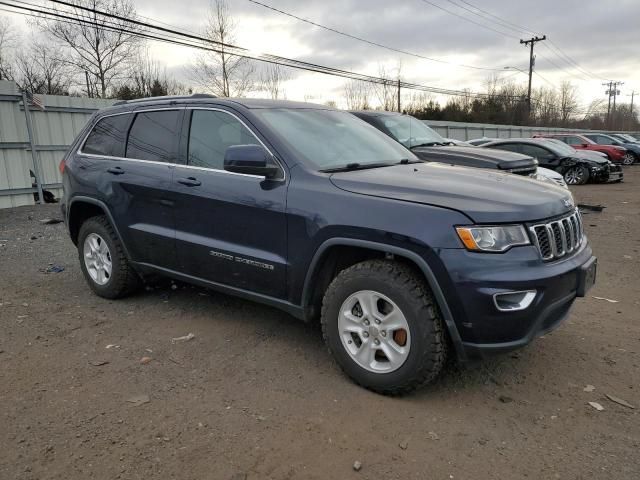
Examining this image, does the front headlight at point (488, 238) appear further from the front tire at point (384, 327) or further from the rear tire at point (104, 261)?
the rear tire at point (104, 261)

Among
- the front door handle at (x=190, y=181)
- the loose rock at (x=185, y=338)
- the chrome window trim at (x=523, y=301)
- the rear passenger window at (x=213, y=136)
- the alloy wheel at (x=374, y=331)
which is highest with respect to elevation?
the rear passenger window at (x=213, y=136)

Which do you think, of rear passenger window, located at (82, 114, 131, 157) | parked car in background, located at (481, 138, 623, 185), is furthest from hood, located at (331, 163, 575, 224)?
parked car in background, located at (481, 138, 623, 185)

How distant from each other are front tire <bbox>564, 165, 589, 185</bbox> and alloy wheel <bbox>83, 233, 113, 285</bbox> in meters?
14.6

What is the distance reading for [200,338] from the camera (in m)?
4.09

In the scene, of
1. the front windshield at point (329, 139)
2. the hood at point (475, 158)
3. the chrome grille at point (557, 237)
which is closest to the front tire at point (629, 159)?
the hood at point (475, 158)

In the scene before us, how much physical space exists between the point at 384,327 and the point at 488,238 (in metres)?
0.80

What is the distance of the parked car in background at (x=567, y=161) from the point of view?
14734 millimetres

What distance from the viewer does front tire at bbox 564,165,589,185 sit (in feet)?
51.3

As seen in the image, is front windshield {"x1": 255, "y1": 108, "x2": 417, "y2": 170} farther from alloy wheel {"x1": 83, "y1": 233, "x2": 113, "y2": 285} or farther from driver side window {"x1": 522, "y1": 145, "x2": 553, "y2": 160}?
driver side window {"x1": 522, "y1": 145, "x2": 553, "y2": 160}

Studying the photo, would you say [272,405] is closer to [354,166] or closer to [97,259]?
[354,166]

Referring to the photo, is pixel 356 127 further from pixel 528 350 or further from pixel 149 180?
pixel 528 350

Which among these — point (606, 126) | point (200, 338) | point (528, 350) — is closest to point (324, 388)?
point (200, 338)

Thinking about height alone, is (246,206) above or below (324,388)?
above

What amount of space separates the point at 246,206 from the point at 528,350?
233cm
